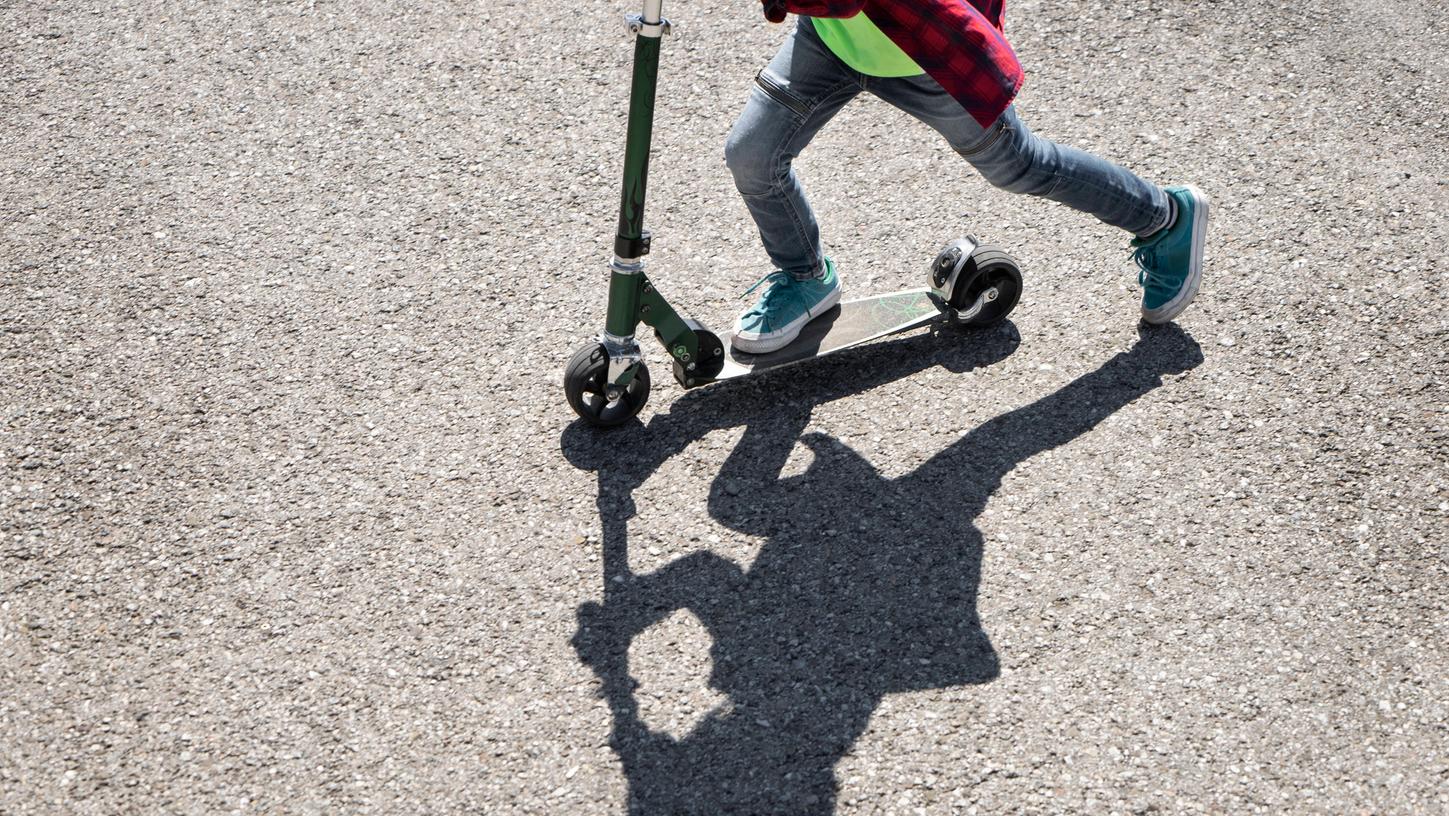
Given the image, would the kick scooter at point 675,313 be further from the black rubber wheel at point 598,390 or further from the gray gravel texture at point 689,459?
the gray gravel texture at point 689,459

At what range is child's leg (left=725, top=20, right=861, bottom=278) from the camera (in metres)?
3.39

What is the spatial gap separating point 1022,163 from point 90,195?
3.36 meters

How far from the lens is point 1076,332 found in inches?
161

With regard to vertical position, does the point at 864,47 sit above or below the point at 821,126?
above

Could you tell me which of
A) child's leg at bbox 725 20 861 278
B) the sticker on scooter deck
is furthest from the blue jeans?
the sticker on scooter deck

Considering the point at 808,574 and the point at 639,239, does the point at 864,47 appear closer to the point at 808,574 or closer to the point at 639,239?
the point at 639,239

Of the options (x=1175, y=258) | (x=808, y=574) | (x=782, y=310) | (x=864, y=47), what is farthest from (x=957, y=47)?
(x=808, y=574)

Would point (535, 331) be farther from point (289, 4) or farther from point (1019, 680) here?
point (289, 4)

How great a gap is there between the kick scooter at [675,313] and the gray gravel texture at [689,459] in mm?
127

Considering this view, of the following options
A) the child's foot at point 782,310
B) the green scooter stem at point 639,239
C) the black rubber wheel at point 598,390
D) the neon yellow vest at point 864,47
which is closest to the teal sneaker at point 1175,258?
the child's foot at point 782,310

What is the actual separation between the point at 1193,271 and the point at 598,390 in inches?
74.1

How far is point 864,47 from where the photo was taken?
3221mm

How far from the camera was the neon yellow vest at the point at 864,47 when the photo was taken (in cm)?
318

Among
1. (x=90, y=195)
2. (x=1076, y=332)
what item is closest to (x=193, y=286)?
(x=90, y=195)
